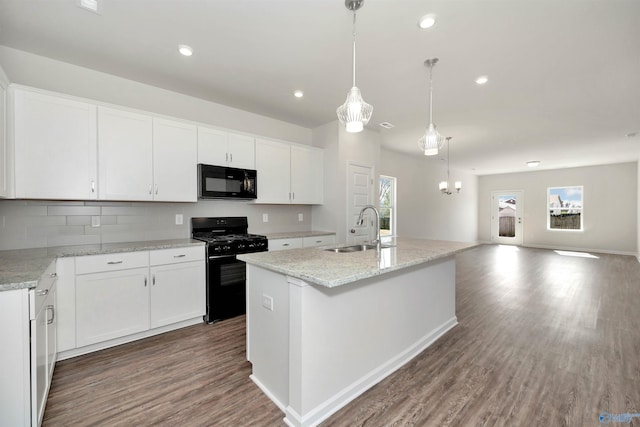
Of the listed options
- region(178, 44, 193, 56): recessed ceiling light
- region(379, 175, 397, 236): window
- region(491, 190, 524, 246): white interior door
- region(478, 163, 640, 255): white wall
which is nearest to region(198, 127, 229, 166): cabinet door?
region(178, 44, 193, 56): recessed ceiling light

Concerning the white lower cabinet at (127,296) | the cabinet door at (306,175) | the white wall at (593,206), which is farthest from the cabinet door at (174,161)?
the white wall at (593,206)

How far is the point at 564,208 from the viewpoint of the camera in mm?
8758

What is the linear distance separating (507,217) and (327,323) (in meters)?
10.7

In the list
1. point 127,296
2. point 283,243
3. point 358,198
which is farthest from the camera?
point 358,198

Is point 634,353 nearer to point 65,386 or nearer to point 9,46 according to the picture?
point 65,386

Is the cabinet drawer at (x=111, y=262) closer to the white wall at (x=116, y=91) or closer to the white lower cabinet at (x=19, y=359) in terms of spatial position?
the white lower cabinet at (x=19, y=359)

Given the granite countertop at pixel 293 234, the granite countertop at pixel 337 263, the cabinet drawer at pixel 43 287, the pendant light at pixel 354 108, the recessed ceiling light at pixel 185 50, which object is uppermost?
the recessed ceiling light at pixel 185 50

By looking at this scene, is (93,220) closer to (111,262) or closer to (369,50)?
(111,262)

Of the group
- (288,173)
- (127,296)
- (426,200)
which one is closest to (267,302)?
(127,296)

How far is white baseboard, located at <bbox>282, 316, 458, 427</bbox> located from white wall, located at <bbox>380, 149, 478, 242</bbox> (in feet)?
13.3

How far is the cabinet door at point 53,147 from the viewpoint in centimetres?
223

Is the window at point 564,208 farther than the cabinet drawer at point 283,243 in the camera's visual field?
Yes

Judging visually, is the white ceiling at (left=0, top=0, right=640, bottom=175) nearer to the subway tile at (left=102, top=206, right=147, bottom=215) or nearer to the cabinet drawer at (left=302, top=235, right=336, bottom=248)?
the subway tile at (left=102, top=206, right=147, bottom=215)

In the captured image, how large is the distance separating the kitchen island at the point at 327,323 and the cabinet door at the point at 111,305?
126 centimetres
